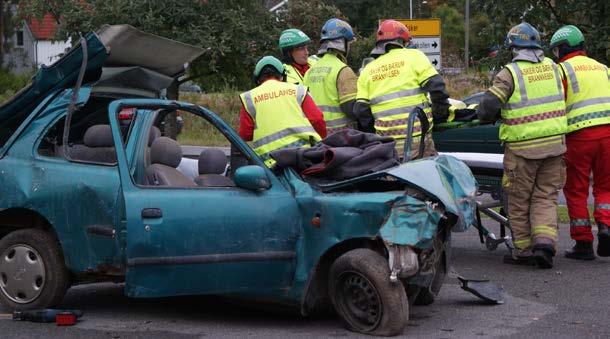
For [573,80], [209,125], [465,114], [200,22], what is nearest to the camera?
[465,114]

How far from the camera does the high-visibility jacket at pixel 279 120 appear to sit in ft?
24.0

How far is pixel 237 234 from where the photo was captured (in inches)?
253

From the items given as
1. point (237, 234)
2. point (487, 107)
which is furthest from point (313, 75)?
point (237, 234)

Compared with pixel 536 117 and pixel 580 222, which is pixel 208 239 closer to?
pixel 536 117

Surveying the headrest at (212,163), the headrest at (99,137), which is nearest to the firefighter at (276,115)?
the headrest at (212,163)

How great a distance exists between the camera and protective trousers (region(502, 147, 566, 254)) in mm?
8734

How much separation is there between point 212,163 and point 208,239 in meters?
1.01

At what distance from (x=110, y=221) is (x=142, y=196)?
31cm

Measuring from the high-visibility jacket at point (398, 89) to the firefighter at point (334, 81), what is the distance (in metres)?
0.54

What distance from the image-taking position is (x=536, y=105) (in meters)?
8.61

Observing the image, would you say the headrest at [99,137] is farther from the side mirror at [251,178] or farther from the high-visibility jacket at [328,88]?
the high-visibility jacket at [328,88]

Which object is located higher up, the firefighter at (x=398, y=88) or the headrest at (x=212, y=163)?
the firefighter at (x=398, y=88)

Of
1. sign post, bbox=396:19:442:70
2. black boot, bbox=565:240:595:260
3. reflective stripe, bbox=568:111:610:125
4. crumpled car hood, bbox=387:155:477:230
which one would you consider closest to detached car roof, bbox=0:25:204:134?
crumpled car hood, bbox=387:155:477:230

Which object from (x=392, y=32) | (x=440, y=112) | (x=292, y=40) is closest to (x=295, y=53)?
(x=292, y=40)
